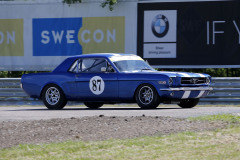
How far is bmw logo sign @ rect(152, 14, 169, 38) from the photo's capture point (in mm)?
21109

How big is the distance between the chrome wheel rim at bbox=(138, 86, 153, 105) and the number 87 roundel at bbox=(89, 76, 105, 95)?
1074 mm

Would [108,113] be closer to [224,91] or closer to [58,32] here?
[224,91]

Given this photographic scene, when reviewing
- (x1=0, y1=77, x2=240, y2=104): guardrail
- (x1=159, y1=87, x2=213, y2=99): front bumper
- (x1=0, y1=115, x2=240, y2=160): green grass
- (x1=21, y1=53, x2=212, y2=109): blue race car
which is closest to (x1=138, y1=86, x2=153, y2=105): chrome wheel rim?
(x1=21, y1=53, x2=212, y2=109): blue race car

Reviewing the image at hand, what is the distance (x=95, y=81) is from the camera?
1573 cm

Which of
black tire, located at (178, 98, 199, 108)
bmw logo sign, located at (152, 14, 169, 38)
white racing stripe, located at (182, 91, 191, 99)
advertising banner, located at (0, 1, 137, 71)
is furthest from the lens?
advertising banner, located at (0, 1, 137, 71)

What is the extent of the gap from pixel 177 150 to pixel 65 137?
1802 millimetres

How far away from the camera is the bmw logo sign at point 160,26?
21.1 metres

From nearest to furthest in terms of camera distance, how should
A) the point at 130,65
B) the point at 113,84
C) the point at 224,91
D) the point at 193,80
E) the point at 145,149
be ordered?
the point at 145,149
the point at 193,80
the point at 113,84
the point at 130,65
the point at 224,91

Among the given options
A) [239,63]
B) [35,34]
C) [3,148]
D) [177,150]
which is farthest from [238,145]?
[35,34]

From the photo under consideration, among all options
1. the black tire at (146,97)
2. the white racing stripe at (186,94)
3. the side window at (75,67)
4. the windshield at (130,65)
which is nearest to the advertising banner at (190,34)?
the windshield at (130,65)

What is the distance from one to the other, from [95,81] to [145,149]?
27.9 ft

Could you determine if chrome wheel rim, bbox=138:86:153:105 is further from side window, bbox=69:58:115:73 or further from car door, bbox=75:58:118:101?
side window, bbox=69:58:115:73

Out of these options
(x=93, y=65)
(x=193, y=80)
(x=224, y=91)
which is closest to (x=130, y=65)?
(x=93, y=65)

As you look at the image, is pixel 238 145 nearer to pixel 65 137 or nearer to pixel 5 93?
pixel 65 137
